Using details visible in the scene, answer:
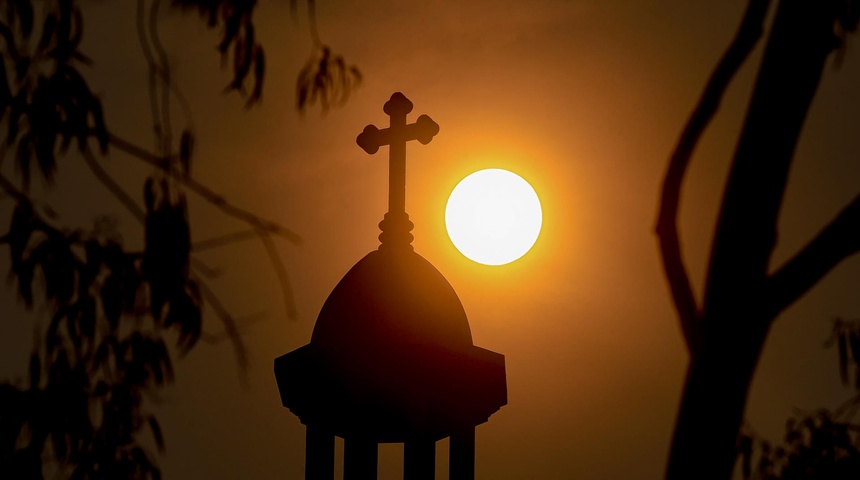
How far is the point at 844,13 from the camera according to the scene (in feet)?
12.6

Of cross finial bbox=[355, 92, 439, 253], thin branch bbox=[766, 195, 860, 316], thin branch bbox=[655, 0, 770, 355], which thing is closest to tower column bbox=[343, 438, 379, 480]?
cross finial bbox=[355, 92, 439, 253]

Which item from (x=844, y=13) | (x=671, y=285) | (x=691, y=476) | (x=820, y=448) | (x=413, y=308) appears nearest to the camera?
(x=691, y=476)

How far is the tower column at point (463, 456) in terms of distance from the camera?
521 cm

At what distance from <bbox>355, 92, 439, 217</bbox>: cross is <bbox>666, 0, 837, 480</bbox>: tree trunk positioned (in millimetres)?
3152

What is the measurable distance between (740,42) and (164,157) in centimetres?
Answer: 335

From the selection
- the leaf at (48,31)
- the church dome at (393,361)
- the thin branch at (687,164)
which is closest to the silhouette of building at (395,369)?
the church dome at (393,361)

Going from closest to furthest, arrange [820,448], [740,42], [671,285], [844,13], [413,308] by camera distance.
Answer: [671,285] → [740,42] → [844,13] → [413,308] → [820,448]

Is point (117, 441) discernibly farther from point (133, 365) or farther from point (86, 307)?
point (86, 307)

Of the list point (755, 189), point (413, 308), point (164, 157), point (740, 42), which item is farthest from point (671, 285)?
point (164, 157)

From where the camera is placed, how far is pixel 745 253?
2377mm

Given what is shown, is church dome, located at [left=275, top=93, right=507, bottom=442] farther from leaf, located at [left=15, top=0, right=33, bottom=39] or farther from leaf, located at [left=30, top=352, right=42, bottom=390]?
leaf, located at [left=15, top=0, right=33, bottom=39]

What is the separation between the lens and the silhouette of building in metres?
4.78

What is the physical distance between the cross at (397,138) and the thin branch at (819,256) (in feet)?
10.4

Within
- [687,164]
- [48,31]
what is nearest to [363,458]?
[48,31]
